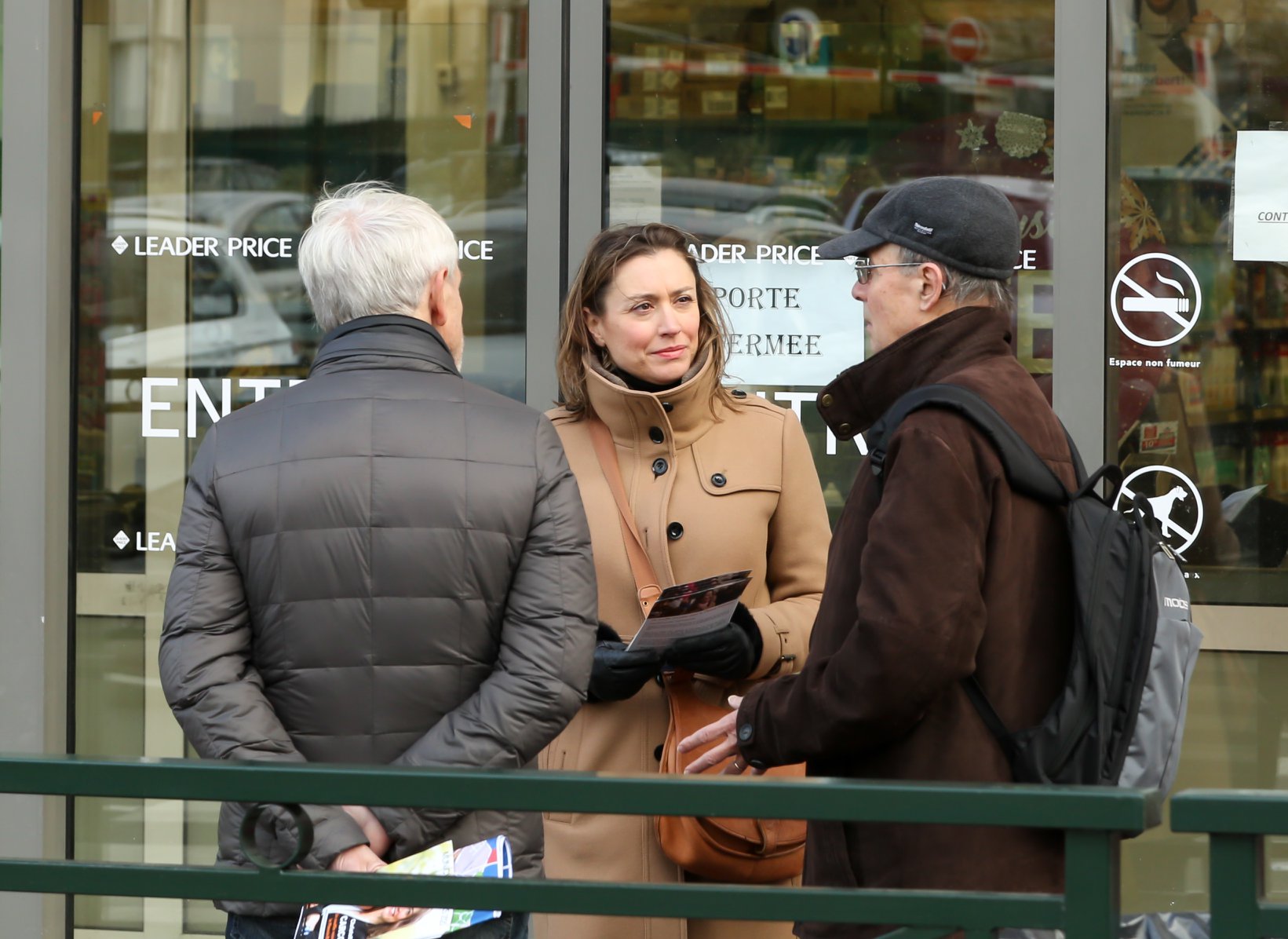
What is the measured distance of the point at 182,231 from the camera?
15.4 feet

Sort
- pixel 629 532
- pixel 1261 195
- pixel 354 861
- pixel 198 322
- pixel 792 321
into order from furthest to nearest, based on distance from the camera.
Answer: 1. pixel 198 322
2. pixel 792 321
3. pixel 1261 195
4. pixel 629 532
5. pixel 354 861

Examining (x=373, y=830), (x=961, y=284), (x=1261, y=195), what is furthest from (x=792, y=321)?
(x=373, y=830)

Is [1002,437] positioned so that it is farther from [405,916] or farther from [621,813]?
[405,916]

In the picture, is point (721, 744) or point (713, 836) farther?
point (713, 836)

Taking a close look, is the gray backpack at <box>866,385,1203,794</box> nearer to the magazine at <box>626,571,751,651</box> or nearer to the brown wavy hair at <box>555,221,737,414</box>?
the magazine at <box>626,571,751,651</box>

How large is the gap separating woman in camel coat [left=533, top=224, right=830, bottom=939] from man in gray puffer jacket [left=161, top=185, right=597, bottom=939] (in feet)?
2.05

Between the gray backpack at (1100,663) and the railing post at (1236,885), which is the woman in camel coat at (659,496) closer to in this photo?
the gray backpack at (1100,663)

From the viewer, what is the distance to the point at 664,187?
4.57 meters

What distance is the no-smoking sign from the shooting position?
435 cm

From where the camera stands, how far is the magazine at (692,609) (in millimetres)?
2607

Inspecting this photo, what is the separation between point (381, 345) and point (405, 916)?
86 cm

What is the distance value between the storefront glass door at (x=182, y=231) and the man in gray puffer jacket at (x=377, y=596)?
2.44 metres

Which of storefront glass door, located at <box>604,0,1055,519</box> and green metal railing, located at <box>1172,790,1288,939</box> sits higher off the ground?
storefront glass door, located at <box>604,0,1055,519</box>

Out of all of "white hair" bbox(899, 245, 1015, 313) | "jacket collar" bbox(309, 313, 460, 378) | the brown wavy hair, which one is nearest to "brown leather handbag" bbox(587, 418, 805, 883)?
the brown wavy hair
